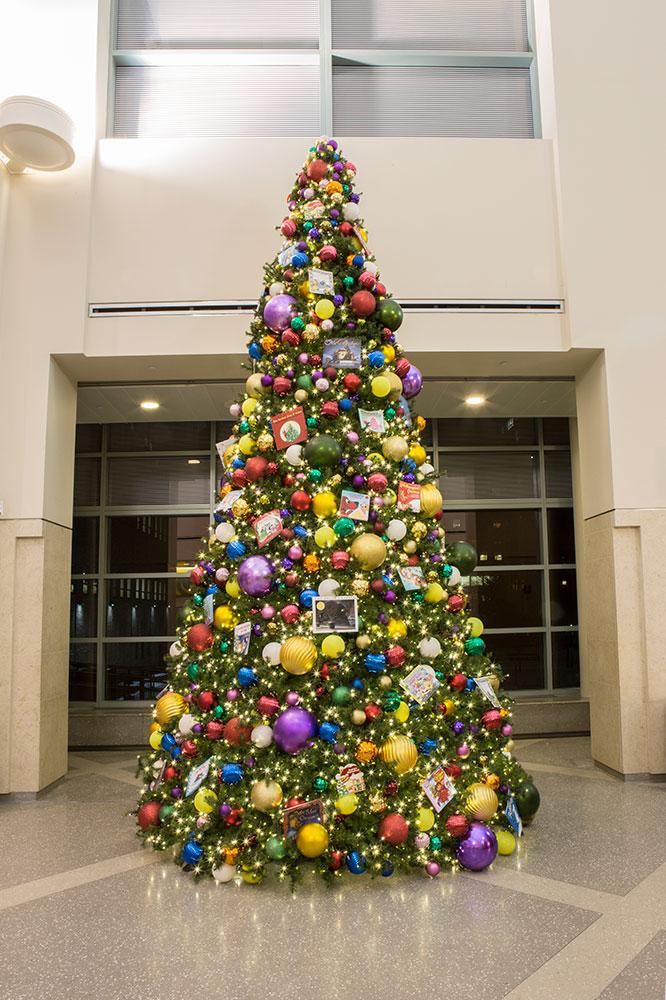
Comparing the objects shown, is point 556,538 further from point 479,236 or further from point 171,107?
point 171,107

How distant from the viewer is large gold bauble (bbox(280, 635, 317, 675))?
3629mm

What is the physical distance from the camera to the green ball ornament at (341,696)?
3.65 meters

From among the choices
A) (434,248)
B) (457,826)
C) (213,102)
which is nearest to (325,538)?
(457,826)

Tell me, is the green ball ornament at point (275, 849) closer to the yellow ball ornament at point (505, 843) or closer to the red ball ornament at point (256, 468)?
the yellow ball ornament at point (505, 843)

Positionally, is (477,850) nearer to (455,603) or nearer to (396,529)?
(455,603)

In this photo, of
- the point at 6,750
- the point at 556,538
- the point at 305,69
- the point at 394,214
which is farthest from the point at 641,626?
the point at 305,69

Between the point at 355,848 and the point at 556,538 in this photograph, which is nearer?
the point at 355,848

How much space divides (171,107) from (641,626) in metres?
5.95

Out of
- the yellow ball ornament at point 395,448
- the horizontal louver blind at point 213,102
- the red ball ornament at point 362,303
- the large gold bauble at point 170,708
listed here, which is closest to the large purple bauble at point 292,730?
the large gold bauble at point 170,708

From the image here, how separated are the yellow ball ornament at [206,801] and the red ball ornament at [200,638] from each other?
74 cm

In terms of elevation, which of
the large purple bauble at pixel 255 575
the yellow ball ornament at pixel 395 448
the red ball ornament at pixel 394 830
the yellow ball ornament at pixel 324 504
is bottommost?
the red ball ornament at pixel 394 830

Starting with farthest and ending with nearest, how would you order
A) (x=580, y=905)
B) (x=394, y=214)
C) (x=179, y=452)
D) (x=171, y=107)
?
(x=179, y=452), (x=171, y=107), (x=394, y=214), (x=580, y=905)

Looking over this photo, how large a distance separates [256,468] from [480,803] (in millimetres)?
2102

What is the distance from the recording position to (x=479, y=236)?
236 inches
